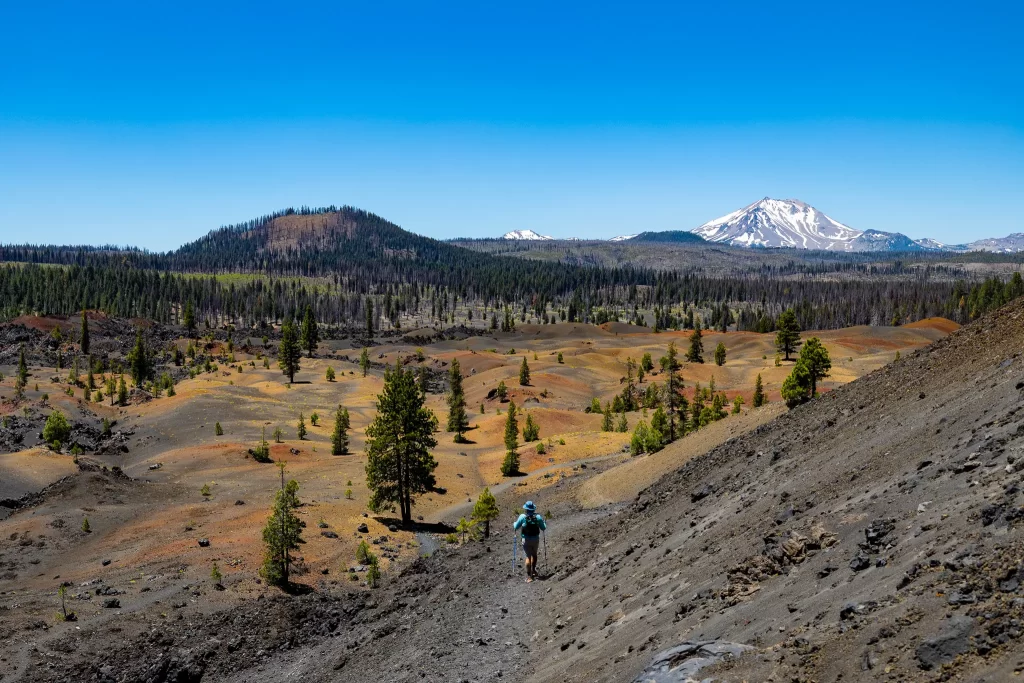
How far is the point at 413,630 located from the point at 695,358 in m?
93.6

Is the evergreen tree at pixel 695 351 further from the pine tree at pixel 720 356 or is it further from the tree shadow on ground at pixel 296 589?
the tree shadow on ground at pixel 296 589

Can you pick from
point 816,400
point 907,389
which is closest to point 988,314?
point 907,389

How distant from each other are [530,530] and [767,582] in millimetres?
7693

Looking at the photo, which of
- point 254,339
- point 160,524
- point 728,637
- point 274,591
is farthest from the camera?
point 254,339

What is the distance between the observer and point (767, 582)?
40.7ft

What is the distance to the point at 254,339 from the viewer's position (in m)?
160

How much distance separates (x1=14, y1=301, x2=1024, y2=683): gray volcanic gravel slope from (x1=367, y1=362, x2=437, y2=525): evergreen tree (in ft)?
34.8

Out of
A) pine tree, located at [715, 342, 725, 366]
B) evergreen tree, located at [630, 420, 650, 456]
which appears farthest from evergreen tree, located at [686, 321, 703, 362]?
evergreen tree, located at [630, 420, 650, 456]

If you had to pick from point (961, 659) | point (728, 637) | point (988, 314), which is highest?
point (988, 314)

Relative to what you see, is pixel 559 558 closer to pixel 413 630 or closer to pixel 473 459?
pixel 413 630

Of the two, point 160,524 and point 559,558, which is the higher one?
point 559,558

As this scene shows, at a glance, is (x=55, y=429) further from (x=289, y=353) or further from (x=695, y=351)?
(x=695, y=351)

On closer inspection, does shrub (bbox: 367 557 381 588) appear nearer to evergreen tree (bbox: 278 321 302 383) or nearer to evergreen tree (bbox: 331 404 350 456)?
evergreen tree (bbox: 331 404 350 456)

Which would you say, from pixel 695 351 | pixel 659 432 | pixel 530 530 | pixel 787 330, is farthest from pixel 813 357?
pixel 695 351
